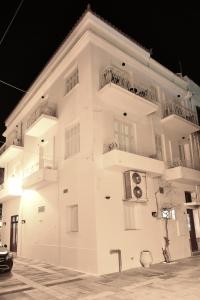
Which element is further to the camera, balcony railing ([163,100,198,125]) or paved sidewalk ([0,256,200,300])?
balcony railing ([163,100,198,125])

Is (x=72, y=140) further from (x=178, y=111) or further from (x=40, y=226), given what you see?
(x=178, y=111)

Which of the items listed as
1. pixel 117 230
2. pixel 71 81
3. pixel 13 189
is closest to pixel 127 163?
pixel 117 230

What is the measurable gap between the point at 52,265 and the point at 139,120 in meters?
8.24

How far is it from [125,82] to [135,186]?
527 centimetres

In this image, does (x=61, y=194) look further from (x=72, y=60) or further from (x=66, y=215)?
(x=72, y=60)

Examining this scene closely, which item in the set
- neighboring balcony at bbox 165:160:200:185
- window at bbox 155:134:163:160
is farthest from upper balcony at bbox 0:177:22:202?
neighboring balcony at bbox 165:160:200:185

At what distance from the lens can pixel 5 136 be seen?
22875mm

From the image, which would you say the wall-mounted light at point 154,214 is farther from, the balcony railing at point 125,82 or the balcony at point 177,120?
the balcony railing at point 125,82

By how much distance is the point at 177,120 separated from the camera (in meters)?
14.2

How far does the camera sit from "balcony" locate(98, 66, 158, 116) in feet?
37.4

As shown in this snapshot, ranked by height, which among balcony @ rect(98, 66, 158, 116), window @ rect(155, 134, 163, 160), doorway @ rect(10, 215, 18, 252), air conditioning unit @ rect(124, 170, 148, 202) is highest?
balcony @ rect(98, 66, 158, 116)

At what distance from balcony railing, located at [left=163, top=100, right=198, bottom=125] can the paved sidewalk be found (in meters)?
8.02

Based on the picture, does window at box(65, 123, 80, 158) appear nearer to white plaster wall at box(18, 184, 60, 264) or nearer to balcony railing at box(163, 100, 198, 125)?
white plaster wall at box(18, 184, 60, 264)

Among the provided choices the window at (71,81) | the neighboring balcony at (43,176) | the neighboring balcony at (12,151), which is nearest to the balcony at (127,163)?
the neighboring balcony at (43,176)
